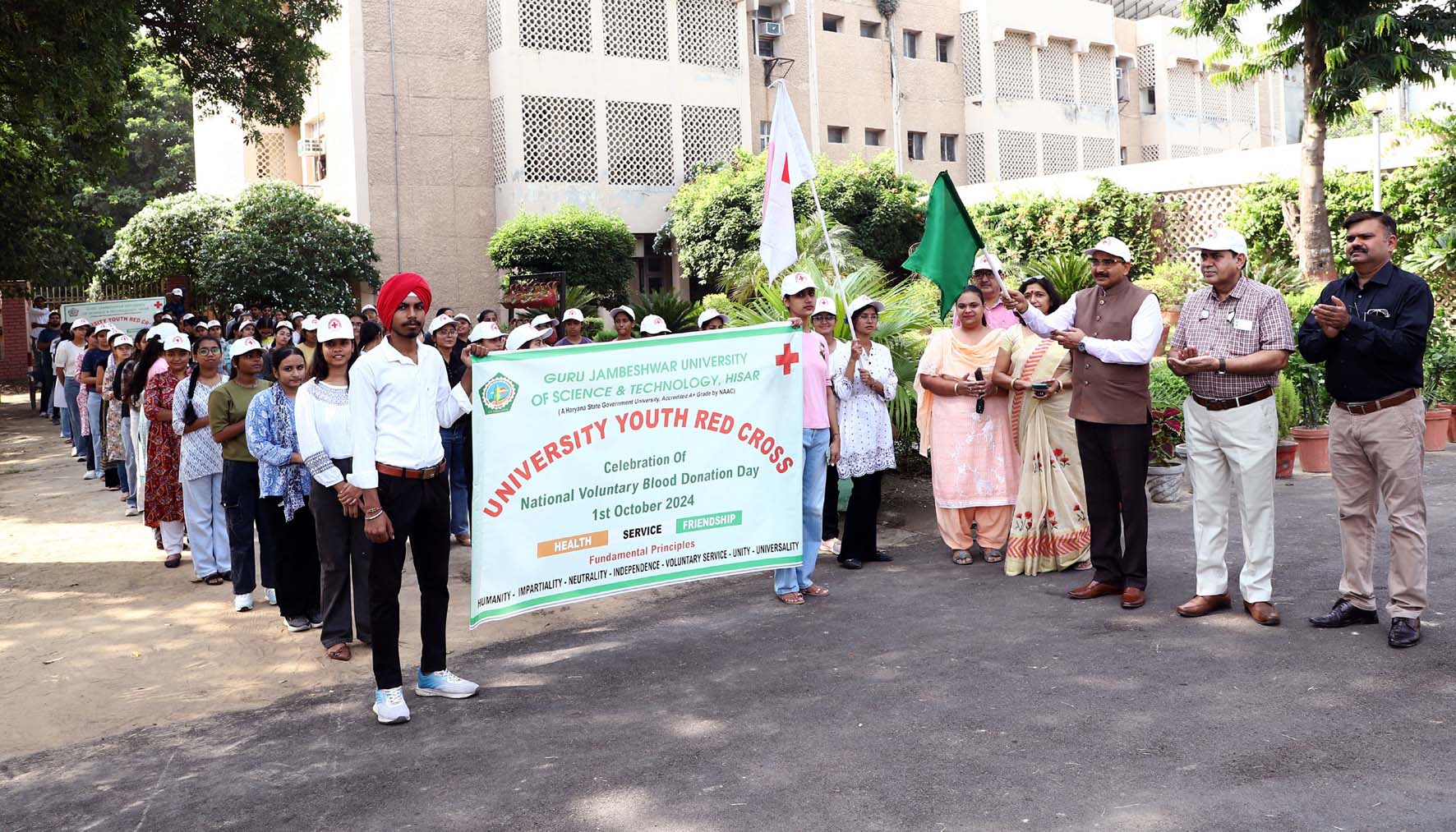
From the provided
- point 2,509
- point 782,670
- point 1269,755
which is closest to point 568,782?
point 782,670

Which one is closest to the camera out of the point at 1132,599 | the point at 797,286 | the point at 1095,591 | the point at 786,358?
the point at 786,358

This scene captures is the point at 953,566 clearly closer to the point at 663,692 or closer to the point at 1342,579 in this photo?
the point at 1342,579

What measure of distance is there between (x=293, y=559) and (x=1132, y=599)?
16.0 ft

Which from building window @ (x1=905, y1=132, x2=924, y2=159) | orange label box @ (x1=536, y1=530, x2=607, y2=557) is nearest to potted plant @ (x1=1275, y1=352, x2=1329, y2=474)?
orange label box @ (x1=536, y1=530, x2=607, y2=557)

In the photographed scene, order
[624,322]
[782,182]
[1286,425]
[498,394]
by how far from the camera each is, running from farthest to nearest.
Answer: [624,322] < [1286,425] < [782,182] < [498,394]

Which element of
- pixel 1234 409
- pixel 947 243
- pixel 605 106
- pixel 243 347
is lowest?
pixel 1234 409

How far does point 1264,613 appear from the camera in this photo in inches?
253

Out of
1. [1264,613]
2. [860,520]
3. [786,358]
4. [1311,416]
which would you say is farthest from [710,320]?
[1311,416]

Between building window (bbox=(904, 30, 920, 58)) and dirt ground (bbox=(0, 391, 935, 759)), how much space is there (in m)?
29.0

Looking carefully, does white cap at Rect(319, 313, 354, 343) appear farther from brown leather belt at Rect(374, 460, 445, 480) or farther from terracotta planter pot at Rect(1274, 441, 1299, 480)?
terracotta planter pot at Rect(1274, 441, 1299, 480)

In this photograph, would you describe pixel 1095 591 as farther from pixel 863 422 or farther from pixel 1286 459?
pixel 1286 459

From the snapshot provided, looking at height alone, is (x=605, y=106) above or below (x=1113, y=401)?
above

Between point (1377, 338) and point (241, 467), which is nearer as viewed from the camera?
point (1377, 338)

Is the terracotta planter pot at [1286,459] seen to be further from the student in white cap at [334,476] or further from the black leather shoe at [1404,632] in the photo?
the student in white cap at [334,476]
